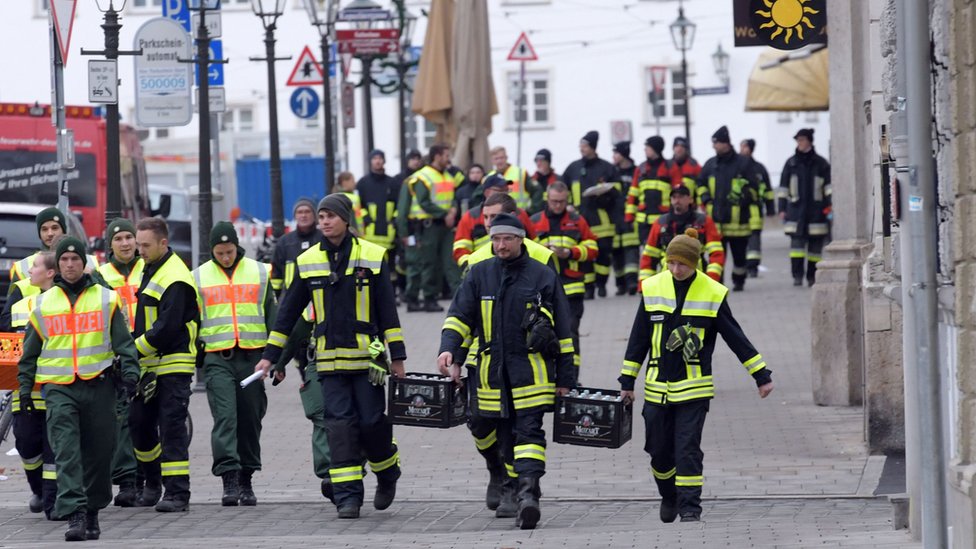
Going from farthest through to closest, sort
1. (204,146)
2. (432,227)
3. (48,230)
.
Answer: (432,227) → (204,146) → (48,230)

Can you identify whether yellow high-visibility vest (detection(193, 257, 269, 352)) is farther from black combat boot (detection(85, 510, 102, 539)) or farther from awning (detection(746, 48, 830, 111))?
awning (detection(746, 48, 830, 111))

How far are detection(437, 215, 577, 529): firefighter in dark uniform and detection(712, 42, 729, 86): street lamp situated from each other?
143 feet

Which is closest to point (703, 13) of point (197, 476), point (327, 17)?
point (327, 17)

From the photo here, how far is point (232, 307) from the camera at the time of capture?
11.6 m

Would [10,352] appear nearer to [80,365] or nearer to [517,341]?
[80,365]

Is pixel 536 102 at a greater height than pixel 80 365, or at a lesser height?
greater

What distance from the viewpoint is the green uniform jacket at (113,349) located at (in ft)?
34.3

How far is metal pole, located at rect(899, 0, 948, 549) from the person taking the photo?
Result: 23.7 feet

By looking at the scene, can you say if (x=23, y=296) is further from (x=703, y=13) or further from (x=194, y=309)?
(x=703, y=13)

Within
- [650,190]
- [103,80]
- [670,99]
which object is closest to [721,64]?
[670,99]

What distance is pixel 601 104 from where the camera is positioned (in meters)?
57.0

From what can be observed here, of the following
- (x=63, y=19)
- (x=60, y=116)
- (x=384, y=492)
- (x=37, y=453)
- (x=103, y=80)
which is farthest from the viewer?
(x=103, y=80)

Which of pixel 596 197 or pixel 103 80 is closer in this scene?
pixel 103 80

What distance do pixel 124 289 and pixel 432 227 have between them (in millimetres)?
11180
